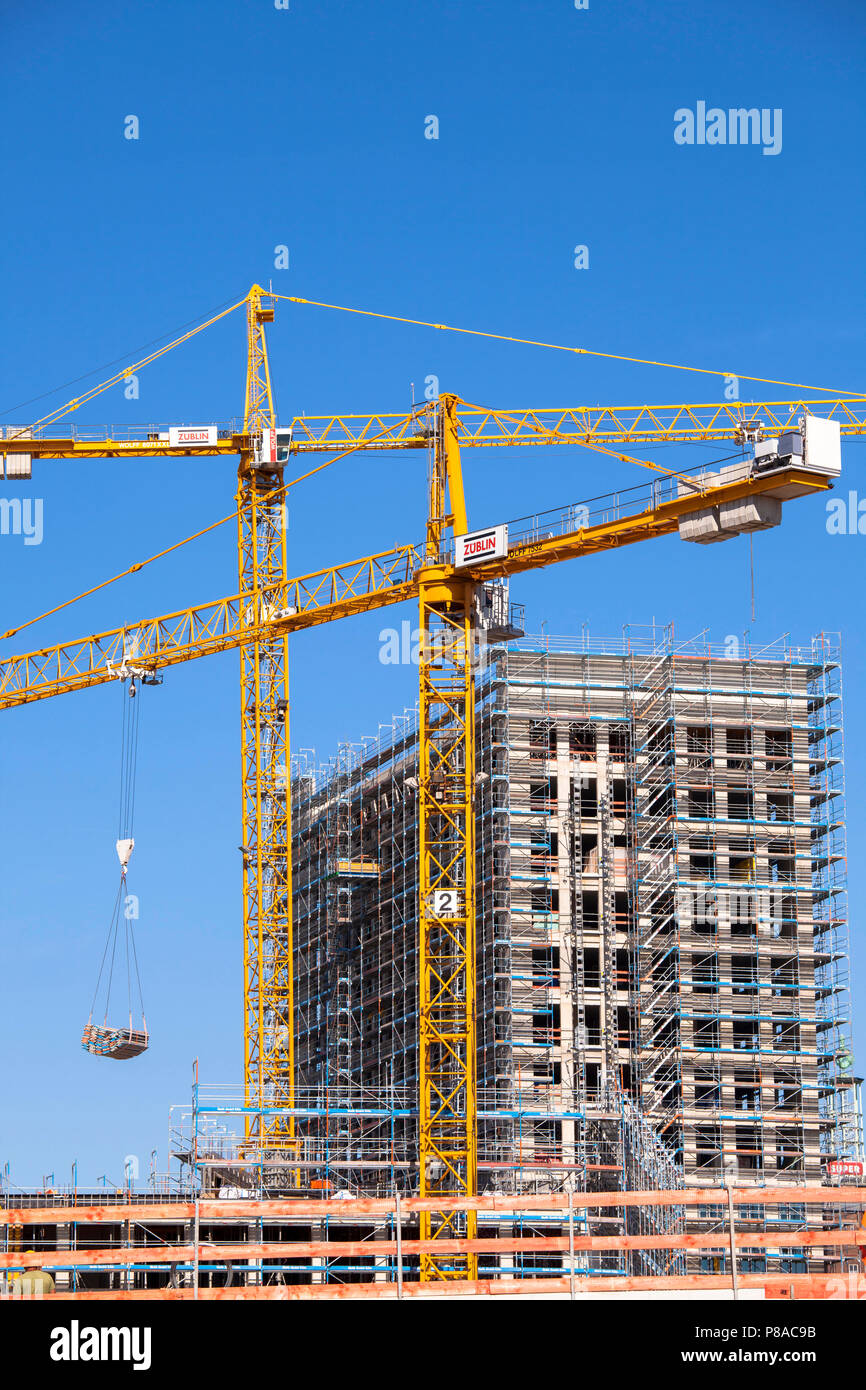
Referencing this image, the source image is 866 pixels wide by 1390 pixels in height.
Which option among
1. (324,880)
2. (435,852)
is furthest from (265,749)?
(435,852)

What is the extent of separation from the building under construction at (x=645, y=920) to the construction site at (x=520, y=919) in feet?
0.47

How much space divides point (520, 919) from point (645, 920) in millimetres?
4940

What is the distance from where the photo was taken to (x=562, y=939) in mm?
83562

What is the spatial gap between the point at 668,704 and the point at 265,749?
1690 centimetres

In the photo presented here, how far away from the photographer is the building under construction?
8075cm
